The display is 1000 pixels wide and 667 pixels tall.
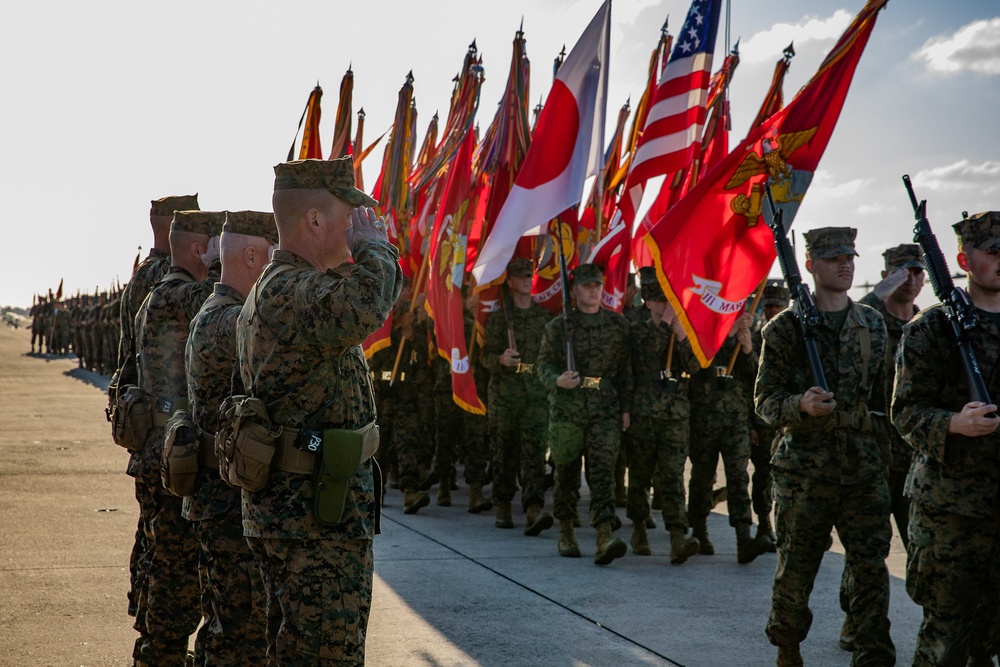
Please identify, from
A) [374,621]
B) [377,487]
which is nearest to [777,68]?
[374,621]

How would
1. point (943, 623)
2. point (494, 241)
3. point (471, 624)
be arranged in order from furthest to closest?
point (494, 241)
point (471, 624)
point (943, 623)

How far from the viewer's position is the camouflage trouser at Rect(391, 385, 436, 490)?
9.83m

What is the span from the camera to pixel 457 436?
34.8 ft

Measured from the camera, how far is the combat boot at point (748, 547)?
742 centimetres

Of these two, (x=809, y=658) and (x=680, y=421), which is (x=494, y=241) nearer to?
(x=680, y=421)

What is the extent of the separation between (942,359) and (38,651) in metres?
4.66

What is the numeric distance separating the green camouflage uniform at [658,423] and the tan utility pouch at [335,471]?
486 cm

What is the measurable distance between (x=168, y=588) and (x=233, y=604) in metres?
0.89

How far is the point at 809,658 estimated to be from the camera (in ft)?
17.0

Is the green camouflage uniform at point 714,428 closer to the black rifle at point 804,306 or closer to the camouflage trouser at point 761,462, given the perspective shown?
the camouflage trouser at point 761,462

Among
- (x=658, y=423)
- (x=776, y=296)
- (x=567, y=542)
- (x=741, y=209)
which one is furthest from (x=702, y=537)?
(x=741, y=209)

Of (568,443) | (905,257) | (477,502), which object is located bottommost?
(477,502)

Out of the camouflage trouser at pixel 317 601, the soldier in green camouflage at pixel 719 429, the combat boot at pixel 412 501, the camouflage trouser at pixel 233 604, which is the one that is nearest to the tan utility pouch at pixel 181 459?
the camouflage trouser at pixel 233 604

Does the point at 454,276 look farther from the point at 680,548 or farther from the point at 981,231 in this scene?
the point at 981,231
